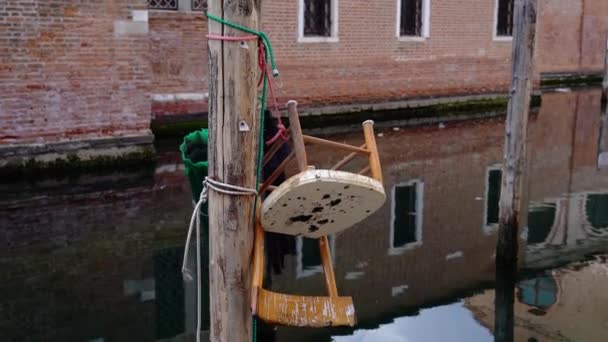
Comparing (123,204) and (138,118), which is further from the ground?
(138,118)

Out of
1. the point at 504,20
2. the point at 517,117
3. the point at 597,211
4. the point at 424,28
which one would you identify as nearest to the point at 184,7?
the point at 424,28

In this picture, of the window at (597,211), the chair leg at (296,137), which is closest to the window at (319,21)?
the window at (597,211)

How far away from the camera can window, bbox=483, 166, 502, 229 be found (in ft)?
25.0

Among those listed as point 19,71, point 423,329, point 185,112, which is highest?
point 19,71

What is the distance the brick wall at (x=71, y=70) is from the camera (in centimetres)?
855

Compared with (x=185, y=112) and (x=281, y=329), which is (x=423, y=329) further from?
(x=185, y=112)

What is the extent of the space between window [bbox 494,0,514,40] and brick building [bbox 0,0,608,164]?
26 mm

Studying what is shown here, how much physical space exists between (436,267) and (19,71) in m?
5.56

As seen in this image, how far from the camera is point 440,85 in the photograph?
16.1m

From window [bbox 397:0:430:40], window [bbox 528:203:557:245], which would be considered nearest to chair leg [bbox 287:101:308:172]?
window [bbox 528:203:557:245]

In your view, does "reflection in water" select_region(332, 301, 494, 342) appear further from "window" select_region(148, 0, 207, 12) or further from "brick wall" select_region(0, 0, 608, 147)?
"window" select_region(148, 0, 207, 12)

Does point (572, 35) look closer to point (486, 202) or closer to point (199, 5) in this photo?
point (199, 5)

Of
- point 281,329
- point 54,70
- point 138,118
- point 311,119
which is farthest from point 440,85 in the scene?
point 281,329

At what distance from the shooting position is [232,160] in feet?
9.30
